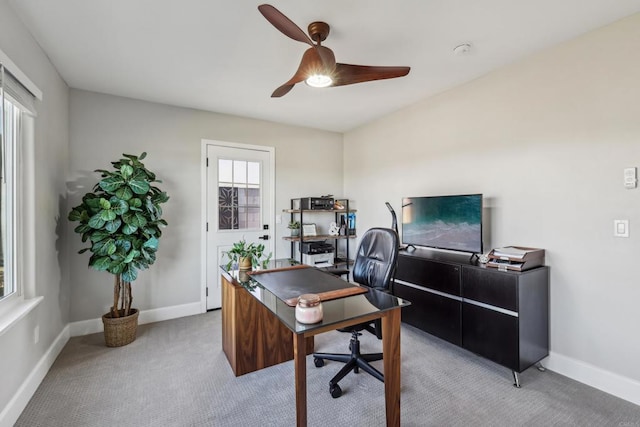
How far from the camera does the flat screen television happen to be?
2.61 meters

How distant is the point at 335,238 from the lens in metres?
4.32

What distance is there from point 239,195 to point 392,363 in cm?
290

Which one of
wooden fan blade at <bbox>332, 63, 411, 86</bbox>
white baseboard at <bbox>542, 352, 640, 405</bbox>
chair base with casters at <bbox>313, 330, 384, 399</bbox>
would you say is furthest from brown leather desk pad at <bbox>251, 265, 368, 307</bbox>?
white baseboard at <bbox>542, 352, 640, 405</bbox>

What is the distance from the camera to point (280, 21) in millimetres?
1519

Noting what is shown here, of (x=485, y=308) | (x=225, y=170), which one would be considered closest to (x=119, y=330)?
(x=225, y=170)

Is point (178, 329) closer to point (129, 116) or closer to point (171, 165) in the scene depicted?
point (171, 165)

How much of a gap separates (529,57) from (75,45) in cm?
361

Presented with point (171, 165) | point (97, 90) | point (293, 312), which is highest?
point (97, 90)

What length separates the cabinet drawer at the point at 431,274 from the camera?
8.38 feet

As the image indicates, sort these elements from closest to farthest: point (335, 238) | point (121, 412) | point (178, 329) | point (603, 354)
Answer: point (121, 412) < point (603, 354) < point (178, 329) < point (335, 238)

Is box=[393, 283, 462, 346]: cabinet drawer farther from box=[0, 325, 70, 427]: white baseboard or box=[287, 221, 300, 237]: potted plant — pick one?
box=[0, 325, 70, 427]: white baseboard

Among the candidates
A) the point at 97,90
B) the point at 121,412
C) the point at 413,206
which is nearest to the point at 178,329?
the point at 121,412

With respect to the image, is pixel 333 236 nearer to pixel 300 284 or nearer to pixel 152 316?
pixel 300 284

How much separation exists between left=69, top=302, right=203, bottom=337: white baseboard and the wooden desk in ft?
3.97
